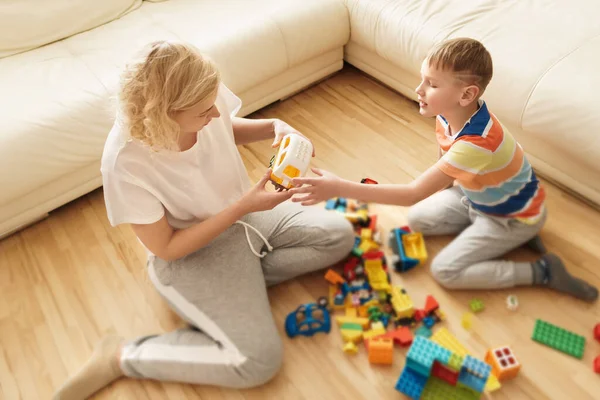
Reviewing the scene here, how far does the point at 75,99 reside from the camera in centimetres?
155

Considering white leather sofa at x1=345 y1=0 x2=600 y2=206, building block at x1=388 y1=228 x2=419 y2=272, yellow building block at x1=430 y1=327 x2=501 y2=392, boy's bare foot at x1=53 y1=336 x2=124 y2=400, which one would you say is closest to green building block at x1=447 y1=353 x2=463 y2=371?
yellow building block at x1=430 y1=327 x2=501 y2=392

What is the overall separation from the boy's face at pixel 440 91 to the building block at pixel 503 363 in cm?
60

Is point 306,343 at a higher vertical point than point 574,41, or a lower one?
lower

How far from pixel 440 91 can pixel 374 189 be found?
0.28 meters

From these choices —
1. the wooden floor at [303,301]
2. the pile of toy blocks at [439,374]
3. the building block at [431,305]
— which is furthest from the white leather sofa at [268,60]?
the pile of toy blocks at [439,374]

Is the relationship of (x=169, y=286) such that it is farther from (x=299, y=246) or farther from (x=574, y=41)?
(x=574, y=41)

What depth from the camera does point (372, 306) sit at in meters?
1.34

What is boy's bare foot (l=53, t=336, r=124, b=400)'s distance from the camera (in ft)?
4.05

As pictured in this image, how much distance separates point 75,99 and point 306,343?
1053 millimetres

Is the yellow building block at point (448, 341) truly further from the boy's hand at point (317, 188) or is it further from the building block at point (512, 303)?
the boy's hand at point (317, 188)

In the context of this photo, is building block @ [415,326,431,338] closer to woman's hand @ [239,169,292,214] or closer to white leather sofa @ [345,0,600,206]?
woman's hand @ [239,169,292,214]

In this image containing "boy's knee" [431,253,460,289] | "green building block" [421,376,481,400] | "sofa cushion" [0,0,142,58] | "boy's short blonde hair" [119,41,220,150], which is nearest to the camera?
"boy's short blonde hair" [119,41,220,150]

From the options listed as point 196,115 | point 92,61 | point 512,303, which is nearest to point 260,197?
point 196,115

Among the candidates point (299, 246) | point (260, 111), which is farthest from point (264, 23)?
point (299, 246)
